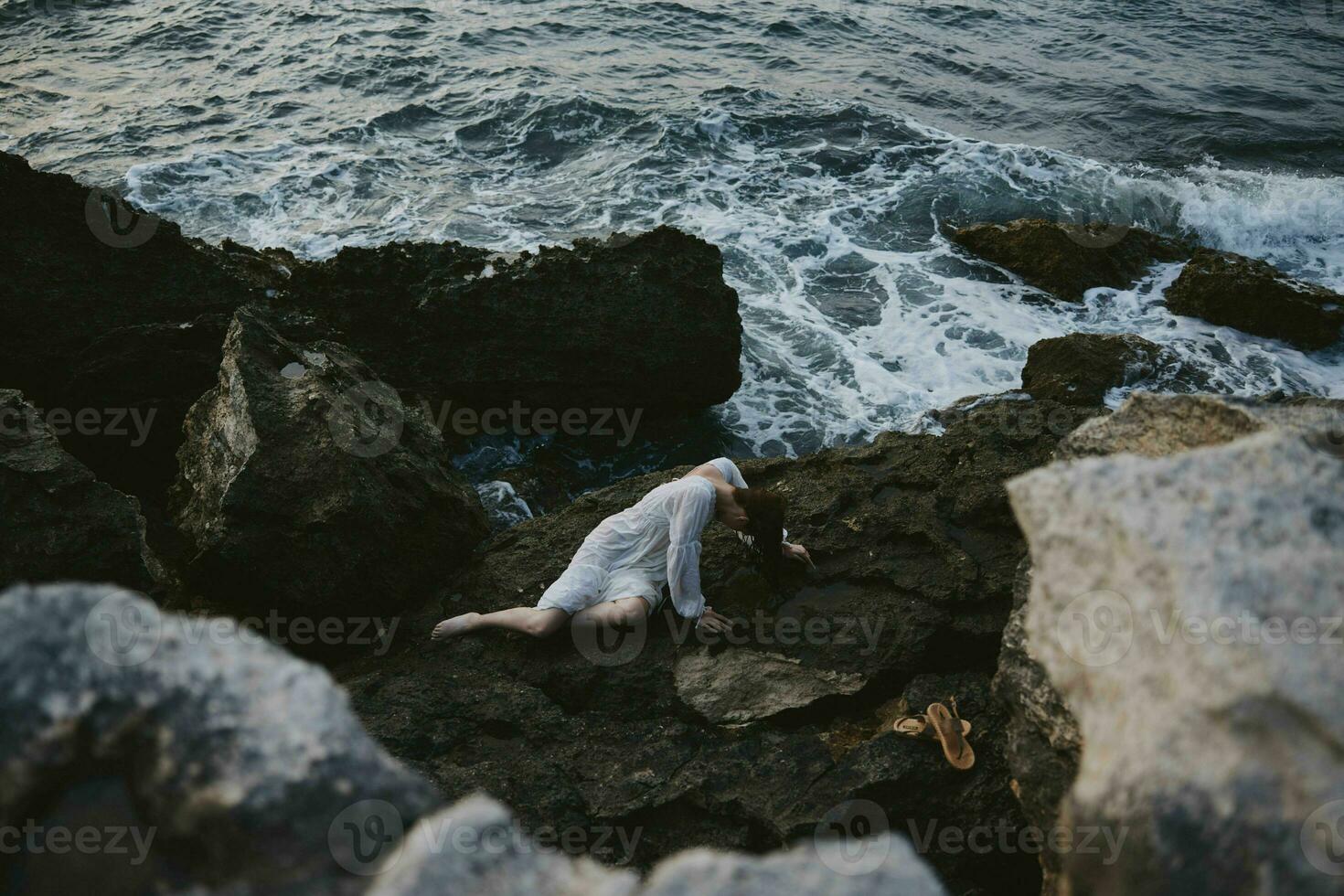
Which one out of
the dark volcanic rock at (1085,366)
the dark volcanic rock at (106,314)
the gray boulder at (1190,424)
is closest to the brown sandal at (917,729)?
the gray boulder at (1190,424)

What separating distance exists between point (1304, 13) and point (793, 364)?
20.8m

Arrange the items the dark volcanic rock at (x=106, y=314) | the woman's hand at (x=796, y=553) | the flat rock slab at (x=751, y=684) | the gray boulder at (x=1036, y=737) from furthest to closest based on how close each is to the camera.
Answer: the dark volcanic rock at (x=106, y=314)
the woman's hand at (x=796, y=553)
the flat rock slab at (x=751, y=684)
the gray boulder at (x=1036, y=737)

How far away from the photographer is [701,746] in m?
4.43

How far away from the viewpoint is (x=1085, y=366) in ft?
28.4

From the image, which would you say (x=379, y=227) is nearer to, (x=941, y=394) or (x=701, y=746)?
(x=941, y=394)

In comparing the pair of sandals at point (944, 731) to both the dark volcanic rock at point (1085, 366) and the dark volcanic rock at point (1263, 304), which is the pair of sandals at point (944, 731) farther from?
the dark volcanic rock at point (1263, 304)

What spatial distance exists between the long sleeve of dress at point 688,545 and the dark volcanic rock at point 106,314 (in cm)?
395

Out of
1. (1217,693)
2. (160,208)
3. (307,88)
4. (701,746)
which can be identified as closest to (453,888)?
(1217,693)

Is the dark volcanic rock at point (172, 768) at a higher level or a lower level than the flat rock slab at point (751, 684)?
higher

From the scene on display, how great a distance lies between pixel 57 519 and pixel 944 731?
4662 mm

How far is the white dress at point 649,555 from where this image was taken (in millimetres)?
5199

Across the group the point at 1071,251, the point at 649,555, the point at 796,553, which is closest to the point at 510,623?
the point at 649,555

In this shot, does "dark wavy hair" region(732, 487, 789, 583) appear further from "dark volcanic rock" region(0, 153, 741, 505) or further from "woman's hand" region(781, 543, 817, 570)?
"dark volcanic rock" region(0, 153, 741, 505)

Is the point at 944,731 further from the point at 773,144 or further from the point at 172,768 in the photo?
the point at 773,144
